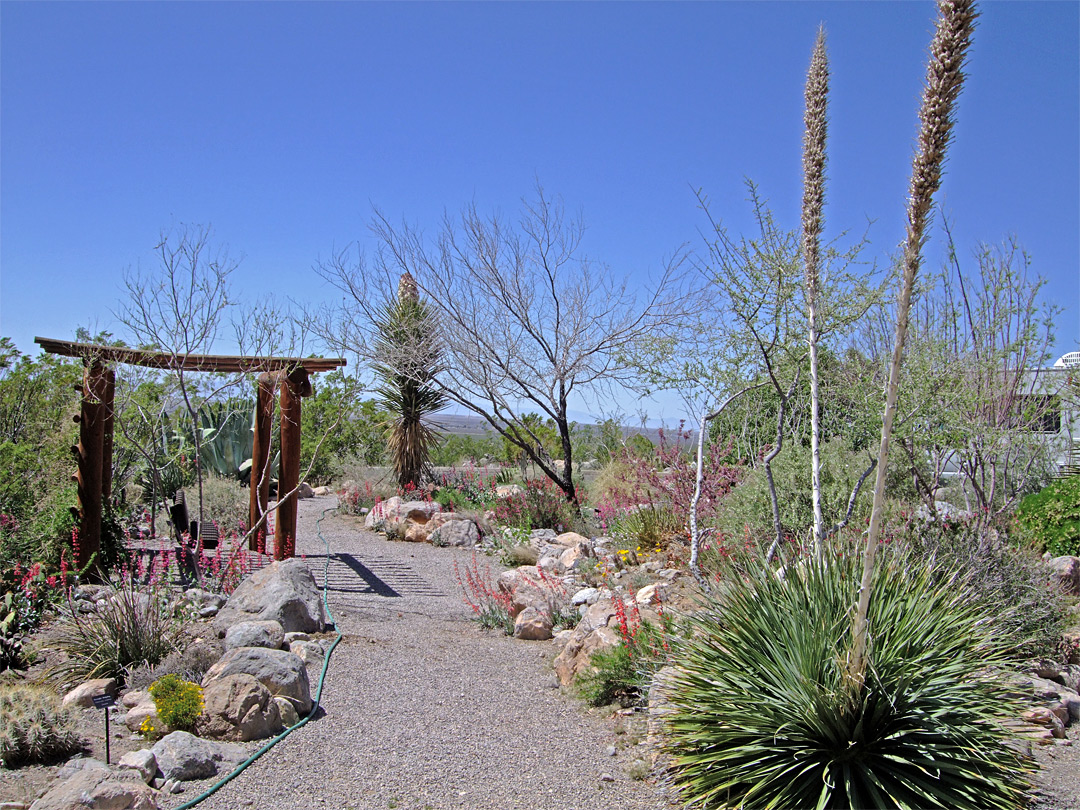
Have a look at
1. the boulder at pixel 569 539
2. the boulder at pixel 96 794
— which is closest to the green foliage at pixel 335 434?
the boulder at pixel 569 539

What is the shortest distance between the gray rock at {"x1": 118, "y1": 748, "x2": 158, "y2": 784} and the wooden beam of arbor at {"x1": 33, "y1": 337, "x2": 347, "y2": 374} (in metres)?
4.92

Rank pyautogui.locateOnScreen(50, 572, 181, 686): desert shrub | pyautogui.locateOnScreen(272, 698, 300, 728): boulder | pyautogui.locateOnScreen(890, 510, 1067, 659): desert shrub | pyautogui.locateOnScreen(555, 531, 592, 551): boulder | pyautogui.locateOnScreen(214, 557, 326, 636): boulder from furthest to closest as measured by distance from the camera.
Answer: pyautogui.locateOnScreen(555, 531, 592, 551): boulder
pyautogui.locateOnScreen(214, 557, 326, 636): boulder
pyautogui.locateOnScreen(890, 510, 1067, 659): desert shrub
pyautogui.locateOnScreen(50, 572, 181, 686): desert shrub
pyautogui.locateOnScreen(272, 698, 300, 728): boulder

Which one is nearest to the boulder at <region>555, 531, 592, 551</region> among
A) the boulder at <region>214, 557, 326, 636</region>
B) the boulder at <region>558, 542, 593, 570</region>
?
the boulder at <region>558, 542, 593, 570</region>

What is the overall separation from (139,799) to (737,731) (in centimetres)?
271

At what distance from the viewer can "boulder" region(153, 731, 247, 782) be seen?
396 cm

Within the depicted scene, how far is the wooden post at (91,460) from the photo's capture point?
817 centimetres

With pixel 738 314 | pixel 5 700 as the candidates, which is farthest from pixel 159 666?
pixel 738 314

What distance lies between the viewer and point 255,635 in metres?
5.77

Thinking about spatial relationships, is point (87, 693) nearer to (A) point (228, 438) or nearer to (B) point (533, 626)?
(B) point (533, 626)

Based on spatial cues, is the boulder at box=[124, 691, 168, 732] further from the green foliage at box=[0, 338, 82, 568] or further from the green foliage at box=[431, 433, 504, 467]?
the green foliage at box=[431, 433, 504, 467]

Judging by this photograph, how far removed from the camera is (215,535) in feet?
30.8

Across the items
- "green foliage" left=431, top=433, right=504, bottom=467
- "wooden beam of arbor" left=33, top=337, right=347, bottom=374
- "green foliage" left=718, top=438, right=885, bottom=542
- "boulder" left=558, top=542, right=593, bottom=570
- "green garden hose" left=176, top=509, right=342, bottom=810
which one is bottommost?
"green garden hose" left=176, top=509, right=342, bottom=810

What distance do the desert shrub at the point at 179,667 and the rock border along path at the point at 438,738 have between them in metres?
0.76

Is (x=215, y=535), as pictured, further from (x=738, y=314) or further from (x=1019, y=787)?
(x=1019, y=787)
